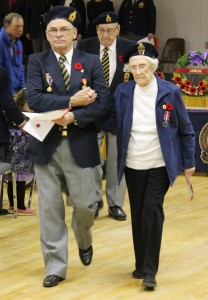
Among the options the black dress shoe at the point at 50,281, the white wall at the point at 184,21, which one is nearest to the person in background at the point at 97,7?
the white wall at the point at 184,21

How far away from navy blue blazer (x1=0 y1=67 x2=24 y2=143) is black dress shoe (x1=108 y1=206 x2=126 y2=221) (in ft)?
3.68

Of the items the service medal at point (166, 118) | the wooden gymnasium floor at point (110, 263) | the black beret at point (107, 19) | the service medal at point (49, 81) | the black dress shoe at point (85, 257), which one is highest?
the black beret at point (107, 19)

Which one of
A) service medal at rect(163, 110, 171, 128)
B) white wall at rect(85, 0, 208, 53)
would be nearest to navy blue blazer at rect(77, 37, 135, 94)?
service medal at rect(163, 110, 171, 128)

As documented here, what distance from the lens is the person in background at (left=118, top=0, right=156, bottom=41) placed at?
14.0 meters

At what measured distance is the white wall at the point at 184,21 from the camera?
1440 cm

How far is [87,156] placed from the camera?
4.82 meters

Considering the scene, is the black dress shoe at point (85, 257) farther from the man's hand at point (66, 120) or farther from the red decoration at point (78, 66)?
the red decoration at point (78, 66)

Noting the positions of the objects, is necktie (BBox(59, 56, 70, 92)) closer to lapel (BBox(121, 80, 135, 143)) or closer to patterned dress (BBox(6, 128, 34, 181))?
lapel (BBox(121, 80, 135, 143))

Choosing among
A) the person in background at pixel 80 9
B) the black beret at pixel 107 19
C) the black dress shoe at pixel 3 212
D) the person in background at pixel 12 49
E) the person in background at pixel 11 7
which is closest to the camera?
the black beret at pixel 107 19

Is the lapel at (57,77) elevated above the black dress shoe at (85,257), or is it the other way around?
the lapel at (57,77)

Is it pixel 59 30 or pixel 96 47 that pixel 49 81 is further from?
pixel 96 47

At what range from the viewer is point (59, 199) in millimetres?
4863

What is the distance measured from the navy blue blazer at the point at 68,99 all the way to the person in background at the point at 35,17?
30.4 feet

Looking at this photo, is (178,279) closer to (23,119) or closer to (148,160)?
(148,160)
